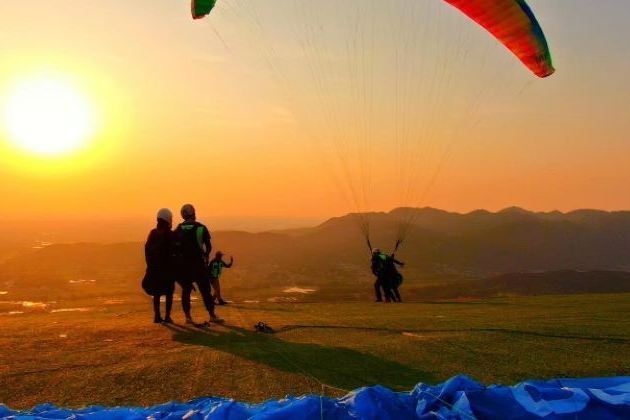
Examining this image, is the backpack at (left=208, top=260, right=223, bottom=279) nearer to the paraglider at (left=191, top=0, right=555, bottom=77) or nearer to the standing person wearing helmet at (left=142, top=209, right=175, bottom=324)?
the standing person wearing helmet at (left=142, top=209, right=175, bottom=324)

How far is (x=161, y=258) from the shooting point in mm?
10219

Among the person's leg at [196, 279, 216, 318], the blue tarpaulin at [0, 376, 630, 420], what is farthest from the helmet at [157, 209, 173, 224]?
the blue tarpaulin at [0, 376, 630, 420]

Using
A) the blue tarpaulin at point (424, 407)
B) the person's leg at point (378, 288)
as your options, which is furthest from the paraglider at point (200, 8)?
the person's leg at point (378, 288)

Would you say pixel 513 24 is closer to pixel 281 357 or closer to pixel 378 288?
pixel 281 357

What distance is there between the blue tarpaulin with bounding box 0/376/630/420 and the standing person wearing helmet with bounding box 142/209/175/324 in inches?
219

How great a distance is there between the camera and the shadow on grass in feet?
20.0

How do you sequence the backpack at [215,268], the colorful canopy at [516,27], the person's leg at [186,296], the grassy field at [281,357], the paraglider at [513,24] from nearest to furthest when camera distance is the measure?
the grassy field at [281,357] < the person's leg at [186,296] < the paraglider at [513,24] < the colorful canopy at [516,27] < the backpack at [215,268]

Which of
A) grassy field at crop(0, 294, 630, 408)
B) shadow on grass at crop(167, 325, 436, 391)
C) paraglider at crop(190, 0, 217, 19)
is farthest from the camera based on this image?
paraglider at crop(190, 0, 217, 19)

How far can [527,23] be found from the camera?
473 inches

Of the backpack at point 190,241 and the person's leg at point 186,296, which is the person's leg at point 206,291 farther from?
the backpack at point 190,241

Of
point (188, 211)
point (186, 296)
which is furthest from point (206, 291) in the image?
point (188, 211)

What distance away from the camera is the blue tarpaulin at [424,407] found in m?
4.31

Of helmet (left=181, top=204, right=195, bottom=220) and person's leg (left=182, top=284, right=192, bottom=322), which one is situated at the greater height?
helmet (left=181, top=204, right=195, bottom=220)

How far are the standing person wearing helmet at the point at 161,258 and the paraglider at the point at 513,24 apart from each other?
4.60 m
